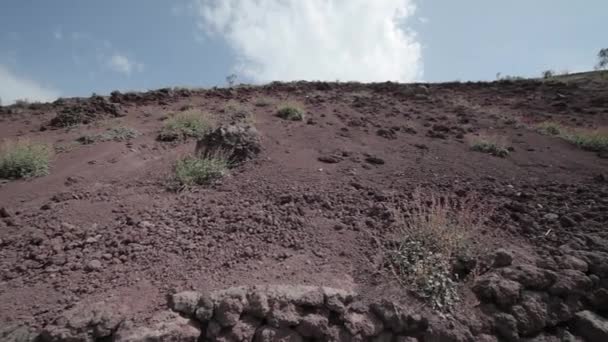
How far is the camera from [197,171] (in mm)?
4188

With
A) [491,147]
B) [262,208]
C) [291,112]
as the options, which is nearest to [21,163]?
[262,208]

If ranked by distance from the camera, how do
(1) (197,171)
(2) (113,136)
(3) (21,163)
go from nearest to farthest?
(1) (197,171) → (3) (21,163) → (2) (113,136)

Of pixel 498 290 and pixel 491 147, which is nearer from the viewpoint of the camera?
pixel 498 290

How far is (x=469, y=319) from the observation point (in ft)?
7.66

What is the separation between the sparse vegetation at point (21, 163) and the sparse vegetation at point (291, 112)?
181 inches

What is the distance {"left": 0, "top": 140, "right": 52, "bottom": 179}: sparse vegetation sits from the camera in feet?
14.6

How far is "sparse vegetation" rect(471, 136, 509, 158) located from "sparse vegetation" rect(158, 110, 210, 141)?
542 cm

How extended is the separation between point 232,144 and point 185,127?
6.99 feet

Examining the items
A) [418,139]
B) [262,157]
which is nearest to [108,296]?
[262,157]

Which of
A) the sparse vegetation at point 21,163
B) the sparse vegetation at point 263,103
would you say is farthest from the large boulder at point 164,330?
the sparse vegetation at point 263,103

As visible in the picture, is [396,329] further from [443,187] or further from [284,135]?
[284,135]

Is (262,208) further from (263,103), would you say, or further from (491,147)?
(263,103)

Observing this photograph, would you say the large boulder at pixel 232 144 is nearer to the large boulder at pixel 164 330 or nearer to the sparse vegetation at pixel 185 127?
the sparse vegetation at pixel 185 127

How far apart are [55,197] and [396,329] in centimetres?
400
